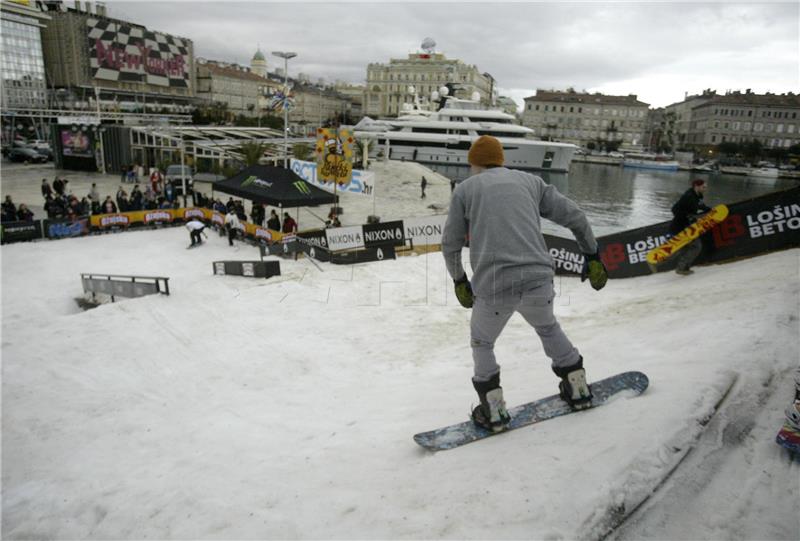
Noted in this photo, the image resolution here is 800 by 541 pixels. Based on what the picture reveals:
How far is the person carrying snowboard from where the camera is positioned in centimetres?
302

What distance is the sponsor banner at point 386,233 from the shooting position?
13.7m

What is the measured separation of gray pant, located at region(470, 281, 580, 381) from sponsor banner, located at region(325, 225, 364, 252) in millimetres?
10907

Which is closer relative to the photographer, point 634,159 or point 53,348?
point 53,348

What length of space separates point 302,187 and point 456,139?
1844 inches

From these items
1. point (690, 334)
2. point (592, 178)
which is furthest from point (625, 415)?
point (592, 178)

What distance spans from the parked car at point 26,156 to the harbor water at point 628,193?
4036cm

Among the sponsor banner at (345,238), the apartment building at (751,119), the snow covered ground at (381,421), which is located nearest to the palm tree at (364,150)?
the sponsor banner at (345,238)

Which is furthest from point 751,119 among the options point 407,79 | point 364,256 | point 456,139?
point 364,256

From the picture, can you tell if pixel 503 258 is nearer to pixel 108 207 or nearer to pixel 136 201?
pixel 108 207

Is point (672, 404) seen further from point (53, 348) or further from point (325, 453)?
point (53, 348)

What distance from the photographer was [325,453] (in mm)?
3705

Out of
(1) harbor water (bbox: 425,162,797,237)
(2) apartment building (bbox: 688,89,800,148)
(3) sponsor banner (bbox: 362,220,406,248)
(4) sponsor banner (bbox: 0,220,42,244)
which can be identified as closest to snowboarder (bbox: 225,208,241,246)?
(3) sponsor banner (bbox: 362,220,406,248)

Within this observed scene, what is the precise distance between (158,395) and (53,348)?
2.77m

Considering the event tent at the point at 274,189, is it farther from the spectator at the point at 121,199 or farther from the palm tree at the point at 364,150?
the palm tree at the point at 364,150
